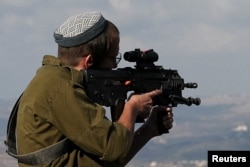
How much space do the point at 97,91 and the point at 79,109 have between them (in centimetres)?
48

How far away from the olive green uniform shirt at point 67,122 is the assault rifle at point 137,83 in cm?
23

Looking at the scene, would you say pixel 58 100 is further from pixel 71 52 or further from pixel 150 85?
pixel 150 85

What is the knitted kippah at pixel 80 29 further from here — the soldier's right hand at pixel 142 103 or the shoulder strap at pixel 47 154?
the shoulder strap at pixel 47 154

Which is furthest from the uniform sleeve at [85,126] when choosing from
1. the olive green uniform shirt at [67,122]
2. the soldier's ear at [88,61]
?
the soldier's ear at [88,61]

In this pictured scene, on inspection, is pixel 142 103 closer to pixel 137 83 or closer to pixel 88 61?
pixel 137 83

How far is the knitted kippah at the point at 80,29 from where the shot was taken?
6.34m

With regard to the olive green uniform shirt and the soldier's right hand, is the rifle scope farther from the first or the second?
the olive green uniform shirt

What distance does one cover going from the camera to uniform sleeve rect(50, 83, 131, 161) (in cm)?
606

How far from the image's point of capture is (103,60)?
6504 millimetres

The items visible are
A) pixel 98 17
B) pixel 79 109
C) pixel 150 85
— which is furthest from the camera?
pixel 150 85

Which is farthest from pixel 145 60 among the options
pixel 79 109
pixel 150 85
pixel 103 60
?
pixel 79 109

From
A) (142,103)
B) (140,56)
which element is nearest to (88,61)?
(142,103)

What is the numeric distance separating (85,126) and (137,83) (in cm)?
98

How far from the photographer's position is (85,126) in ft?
19.9
